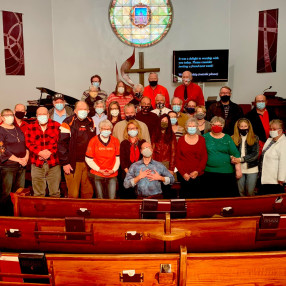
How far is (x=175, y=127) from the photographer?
5.04 metres

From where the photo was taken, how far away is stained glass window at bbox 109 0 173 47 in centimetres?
961

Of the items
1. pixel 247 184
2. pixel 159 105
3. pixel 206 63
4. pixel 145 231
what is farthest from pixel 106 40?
pixel 145 231

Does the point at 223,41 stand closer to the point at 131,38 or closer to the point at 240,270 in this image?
the point at 131,38

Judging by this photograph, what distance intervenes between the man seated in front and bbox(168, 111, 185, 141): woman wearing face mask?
113 centimetres

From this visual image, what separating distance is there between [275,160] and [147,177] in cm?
191

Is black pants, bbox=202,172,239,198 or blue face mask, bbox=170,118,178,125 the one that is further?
blue face mask, bbox=170,118,178,125

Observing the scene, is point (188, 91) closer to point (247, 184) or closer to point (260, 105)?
point (260, 105)

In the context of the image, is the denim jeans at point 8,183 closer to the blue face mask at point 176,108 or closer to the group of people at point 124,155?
the group of people at point 124,155

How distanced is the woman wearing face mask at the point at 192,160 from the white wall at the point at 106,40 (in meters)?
5.64

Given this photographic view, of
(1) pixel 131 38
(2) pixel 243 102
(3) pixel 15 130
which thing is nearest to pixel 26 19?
(1) pixel 131 38

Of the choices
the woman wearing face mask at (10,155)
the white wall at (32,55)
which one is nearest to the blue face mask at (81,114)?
the woman wearing face mask at (10,155)

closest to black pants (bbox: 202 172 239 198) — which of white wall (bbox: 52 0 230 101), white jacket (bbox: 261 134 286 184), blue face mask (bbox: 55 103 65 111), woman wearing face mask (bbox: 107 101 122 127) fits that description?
white jacket (bbox: 261 134 286 184)

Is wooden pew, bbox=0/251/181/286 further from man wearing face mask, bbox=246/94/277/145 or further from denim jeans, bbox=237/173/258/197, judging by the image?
man wearing face mask, bbox=246/94/277/145

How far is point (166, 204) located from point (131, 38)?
25.3ft
